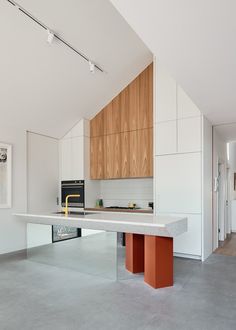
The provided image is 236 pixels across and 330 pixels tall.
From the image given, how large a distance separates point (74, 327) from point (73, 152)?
440cm

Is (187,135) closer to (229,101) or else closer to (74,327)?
(229,101)

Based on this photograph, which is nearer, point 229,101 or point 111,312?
point 111,312

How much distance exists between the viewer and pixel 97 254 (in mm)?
3889

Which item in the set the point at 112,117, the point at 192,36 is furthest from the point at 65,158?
the point at 192,36

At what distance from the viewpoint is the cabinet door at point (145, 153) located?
18.0 ft

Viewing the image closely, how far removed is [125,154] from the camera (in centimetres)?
585

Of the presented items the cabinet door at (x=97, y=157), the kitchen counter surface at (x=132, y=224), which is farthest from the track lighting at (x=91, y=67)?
the kitchen counter surface at (x=132, y=224)

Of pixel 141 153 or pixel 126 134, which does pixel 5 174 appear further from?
pixel 141 153

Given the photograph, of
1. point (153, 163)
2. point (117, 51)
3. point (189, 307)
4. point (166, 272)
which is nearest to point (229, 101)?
point (153, 163)

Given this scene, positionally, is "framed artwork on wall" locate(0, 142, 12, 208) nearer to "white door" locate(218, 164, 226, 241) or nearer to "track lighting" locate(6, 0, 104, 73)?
"track lighting" locate(6, 0, 104, 73)

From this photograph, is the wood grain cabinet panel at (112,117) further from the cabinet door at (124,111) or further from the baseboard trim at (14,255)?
the baseboard trim at (14,255)

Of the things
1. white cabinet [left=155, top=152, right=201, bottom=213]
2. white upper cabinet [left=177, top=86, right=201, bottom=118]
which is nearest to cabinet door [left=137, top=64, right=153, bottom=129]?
white upper cabinet [left=177, top=86, right=201, bottom=118]

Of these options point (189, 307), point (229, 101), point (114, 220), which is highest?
point (229, 101)

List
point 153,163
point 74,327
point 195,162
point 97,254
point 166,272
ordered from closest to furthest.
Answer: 1. point 74,327
2. point 166,272
3. point 97,254
4. point 195,162
5. point 153,163
